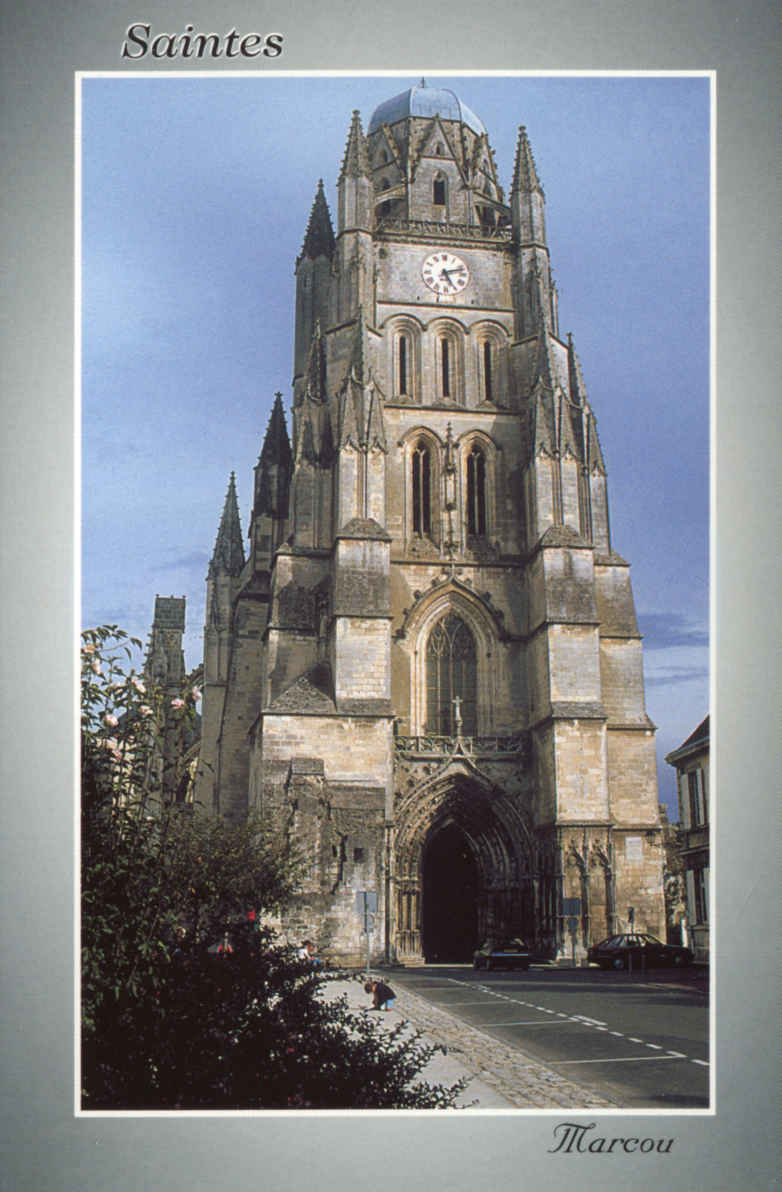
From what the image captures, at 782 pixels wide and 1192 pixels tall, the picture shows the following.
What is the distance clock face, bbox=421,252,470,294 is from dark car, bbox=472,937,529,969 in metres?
17.5

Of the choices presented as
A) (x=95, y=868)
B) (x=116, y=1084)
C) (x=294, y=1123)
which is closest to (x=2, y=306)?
(x=95, y=868)

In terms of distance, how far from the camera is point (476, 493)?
30.5m

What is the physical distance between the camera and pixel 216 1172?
8.30 metres

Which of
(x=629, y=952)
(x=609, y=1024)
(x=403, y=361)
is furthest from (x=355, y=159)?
(x=609, y=1024)

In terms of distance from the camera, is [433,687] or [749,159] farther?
[433,687]

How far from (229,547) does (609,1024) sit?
26.1 metres

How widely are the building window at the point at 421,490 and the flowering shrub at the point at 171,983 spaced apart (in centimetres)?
2118

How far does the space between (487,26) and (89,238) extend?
382 cm

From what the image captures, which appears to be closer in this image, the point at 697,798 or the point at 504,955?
the point at 697,798

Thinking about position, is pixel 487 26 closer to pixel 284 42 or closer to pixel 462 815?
pixel 284 42

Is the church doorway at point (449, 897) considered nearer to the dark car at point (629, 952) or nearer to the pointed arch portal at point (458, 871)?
the pointed arch portal at point (458, 871)

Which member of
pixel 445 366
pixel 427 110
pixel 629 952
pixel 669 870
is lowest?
pixel 629 952

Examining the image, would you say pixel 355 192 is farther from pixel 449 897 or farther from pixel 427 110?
pixel 449 897

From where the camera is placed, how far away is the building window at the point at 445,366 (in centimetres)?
3148
